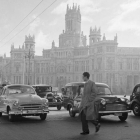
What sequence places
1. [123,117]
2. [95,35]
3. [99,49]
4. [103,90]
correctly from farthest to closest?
[95,35], [99,49], [103,90], [123,117]

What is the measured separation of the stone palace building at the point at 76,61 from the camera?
8694cm

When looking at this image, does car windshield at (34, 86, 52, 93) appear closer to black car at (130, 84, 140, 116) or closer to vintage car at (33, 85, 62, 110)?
vintage car at (33, 85, 62, 110)

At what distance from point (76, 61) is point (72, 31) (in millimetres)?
16251

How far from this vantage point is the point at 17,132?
928 centimetres

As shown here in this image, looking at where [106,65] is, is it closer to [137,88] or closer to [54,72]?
[54,72]

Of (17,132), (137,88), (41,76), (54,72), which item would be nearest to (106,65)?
(54,72)

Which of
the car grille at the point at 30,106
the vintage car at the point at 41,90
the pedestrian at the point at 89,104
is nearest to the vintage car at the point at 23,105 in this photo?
the car grille at the point at 30,106

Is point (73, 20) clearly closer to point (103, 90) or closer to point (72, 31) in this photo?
point (72, 31)

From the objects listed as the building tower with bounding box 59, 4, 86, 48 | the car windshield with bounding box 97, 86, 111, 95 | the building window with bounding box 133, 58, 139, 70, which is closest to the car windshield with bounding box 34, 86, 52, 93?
the car windshield with bounding box 97, 86, 111, 95

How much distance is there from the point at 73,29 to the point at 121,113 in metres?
101

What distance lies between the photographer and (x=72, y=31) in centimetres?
11062

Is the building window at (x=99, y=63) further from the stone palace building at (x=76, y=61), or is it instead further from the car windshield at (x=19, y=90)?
the car windshield at (x=19, y=90)

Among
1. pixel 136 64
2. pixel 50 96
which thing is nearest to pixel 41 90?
pixel 50 96

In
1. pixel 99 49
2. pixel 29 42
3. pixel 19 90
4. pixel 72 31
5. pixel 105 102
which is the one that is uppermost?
pixel 72 31
